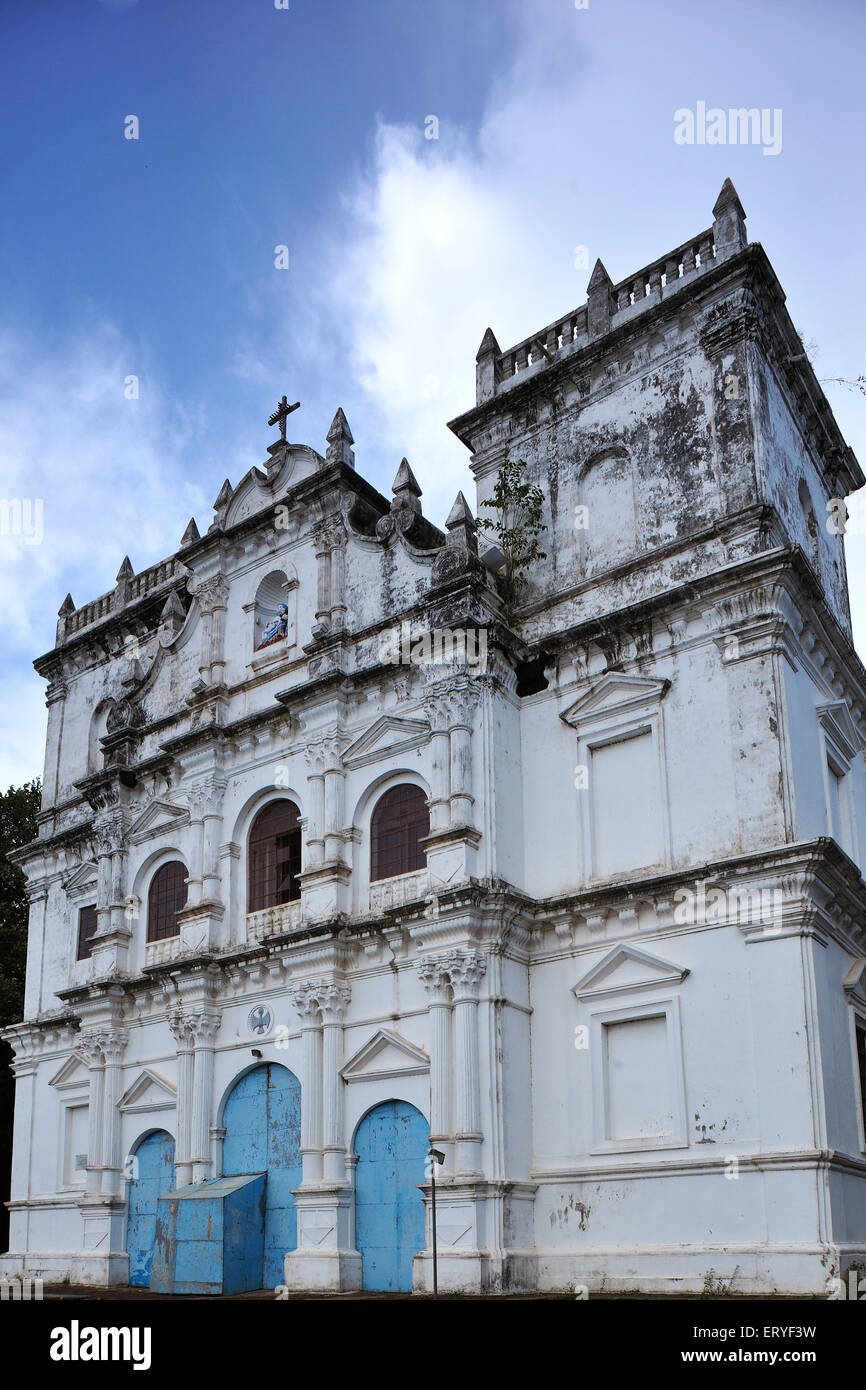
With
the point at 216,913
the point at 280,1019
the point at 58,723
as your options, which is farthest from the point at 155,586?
the point at 280,1019

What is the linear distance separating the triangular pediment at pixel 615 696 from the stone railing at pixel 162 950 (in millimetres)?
8320

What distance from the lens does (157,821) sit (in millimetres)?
24031

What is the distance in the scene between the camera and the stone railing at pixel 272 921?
827 inches

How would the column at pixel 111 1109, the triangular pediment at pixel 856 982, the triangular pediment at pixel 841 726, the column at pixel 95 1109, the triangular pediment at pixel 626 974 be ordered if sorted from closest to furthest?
the triangular pediment at pixel 626 974, the triangular pediment at pixel 856 982, the triangular pediment at pixel 841 726, the column at pixel 111 1109, the column at pixel 95 1109

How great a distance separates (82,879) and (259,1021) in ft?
24.7

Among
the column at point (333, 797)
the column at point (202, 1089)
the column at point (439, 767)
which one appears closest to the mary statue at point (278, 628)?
the column at point (333, 797)

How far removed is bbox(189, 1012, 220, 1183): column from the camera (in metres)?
20.7

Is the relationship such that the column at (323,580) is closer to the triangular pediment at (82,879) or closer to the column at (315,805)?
the column at (315,805)

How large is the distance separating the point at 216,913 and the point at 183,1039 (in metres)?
2.12

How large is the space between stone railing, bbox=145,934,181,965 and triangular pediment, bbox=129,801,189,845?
1.95 meters

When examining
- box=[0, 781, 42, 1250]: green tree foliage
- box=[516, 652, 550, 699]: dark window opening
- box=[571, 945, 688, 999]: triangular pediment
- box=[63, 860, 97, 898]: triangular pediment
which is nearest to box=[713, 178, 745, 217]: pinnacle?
box=[516, 652, 550, 699]: dark window opening

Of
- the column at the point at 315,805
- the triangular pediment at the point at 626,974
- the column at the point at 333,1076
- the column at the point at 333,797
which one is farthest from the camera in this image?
the column at the point at 315,805

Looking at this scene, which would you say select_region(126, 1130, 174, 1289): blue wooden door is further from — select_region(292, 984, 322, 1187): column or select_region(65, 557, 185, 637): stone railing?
select_region(65, 557, 185, 637): stone railing
